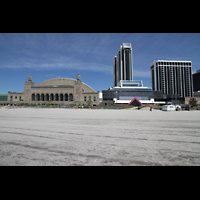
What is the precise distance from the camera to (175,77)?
536ft

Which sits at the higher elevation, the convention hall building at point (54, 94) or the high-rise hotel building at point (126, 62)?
the high-rise hotel building at point (126, 62)

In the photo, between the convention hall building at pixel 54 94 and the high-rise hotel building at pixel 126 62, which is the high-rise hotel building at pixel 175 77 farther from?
the convention hall building at pixel 54 94

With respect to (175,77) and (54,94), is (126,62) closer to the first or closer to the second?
(175,77)

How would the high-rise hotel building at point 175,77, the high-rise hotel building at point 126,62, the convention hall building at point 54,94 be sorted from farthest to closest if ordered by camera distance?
the high-rise hotel building at point 126,62
the high-rise hotel building at point 175,77
the convention hall building at point 54,94

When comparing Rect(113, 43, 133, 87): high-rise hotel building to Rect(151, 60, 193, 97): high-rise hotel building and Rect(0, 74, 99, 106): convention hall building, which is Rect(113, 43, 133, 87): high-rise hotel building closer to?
Rect(151, 60, 193, 97): high-rise hotel building

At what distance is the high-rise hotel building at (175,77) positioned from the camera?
162125mm

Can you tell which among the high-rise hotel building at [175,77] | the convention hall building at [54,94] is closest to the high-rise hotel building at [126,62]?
the high-rise hotel building at [175,77]

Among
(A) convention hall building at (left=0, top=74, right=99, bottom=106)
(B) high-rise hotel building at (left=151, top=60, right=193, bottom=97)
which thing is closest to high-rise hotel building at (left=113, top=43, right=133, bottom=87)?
(B) high-rise hotel building at (left=151, top=60, right=193, bottom=97)

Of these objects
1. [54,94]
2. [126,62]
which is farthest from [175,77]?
[54,94]

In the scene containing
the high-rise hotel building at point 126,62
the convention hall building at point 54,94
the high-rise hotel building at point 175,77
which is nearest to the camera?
the convention hall building at point 54,94

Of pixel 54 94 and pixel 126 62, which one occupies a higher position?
pixel 126 62
